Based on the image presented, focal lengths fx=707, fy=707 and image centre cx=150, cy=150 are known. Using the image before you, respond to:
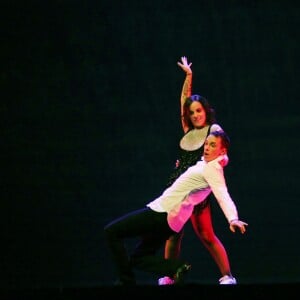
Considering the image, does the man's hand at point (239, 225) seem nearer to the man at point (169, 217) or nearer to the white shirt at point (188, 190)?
the man at point (169, 217)

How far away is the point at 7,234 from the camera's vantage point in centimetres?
492

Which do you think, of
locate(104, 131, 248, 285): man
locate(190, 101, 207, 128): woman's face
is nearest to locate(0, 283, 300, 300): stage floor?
locate(104, 131, 248, 285): man

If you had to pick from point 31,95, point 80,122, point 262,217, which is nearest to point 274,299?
point 262,217

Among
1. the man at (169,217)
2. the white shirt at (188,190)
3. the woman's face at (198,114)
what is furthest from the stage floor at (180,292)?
the woman's face at (198,114)

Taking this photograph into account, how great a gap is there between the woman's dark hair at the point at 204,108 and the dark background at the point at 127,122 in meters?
0.90

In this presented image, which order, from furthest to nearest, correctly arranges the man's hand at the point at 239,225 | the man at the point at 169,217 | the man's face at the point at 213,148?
the man's face at the point at 213,148
the man at the point at 169,217
the man's hand at the point at 239,225

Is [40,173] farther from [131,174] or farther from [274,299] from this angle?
[274,299]

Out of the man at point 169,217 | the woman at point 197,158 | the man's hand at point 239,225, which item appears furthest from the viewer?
the woman at point 197,158

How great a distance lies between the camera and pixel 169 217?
11.6 feet

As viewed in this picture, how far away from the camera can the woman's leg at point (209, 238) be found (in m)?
3.67

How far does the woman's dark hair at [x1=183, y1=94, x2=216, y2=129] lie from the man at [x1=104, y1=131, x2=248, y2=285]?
176 millimetres

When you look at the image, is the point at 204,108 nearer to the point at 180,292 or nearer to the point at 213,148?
the point at 213,148

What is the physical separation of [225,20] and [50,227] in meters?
1.84

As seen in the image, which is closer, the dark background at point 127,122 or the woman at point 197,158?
the woman at point 197,158
